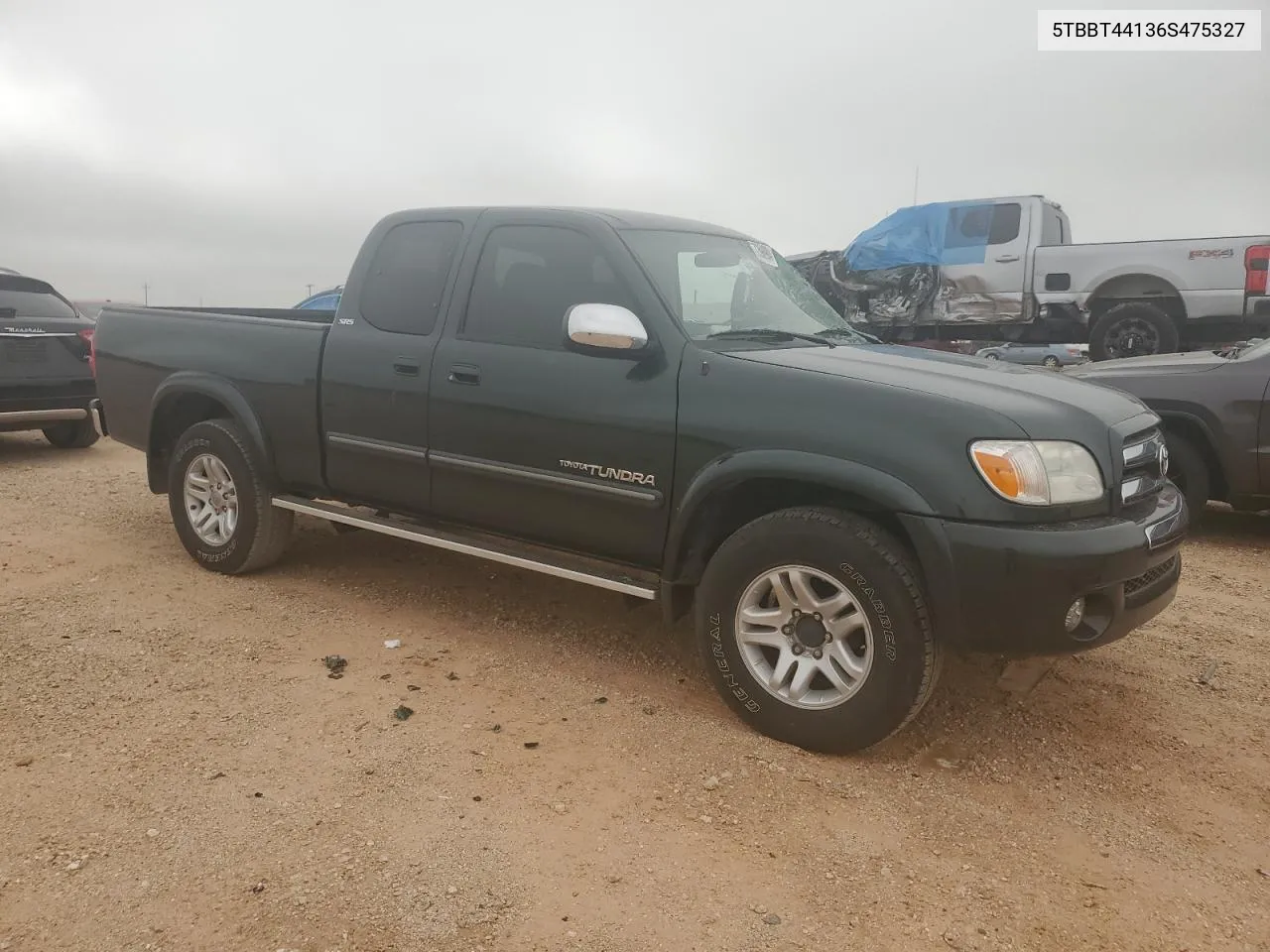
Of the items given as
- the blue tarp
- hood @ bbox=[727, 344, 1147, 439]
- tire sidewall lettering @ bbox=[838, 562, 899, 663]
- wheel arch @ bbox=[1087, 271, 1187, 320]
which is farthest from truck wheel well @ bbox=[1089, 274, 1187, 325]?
tire sidewall lettering @ bbox=[838, 562, 899, 663]

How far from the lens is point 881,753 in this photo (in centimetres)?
331

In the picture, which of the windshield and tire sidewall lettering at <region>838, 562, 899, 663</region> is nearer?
tire sidewall lettering at <region>838, 562, 899, 663</region>

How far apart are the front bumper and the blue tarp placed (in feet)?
35.1

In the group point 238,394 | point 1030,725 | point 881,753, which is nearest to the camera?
point 881,753

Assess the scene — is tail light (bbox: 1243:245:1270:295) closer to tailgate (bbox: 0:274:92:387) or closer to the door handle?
the door handle

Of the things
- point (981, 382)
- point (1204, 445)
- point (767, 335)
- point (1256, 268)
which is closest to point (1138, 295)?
point (1256, 268)

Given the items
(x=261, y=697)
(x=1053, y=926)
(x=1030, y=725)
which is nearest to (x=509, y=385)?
(x=261, y=697)

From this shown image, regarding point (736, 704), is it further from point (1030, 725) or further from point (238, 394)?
point (238, 394)

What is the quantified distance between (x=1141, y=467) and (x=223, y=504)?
14.1ft

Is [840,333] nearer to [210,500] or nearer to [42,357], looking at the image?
[210,500]

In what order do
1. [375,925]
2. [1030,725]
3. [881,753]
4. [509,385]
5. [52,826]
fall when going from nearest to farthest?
1. [375,925]
2. [52,826]
3. [881,753]
4. [1030,725]
5. [509,385]

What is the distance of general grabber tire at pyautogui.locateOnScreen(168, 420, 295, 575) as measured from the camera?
4.93 m

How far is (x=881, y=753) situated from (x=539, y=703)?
4.09ft

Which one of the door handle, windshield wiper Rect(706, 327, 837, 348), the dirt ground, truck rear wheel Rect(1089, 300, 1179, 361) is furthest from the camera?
truck rear wheel Rect(1089, 300, 1179, 361)
